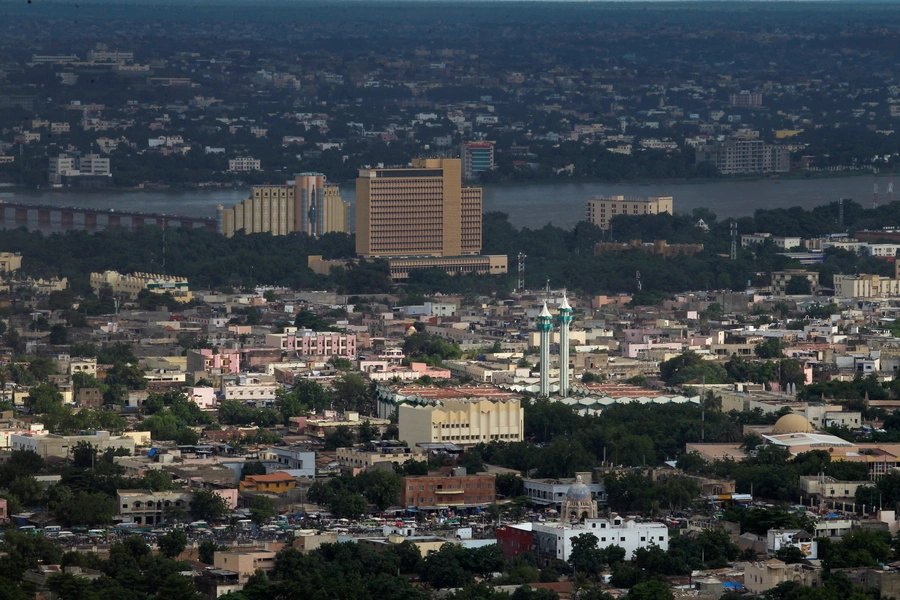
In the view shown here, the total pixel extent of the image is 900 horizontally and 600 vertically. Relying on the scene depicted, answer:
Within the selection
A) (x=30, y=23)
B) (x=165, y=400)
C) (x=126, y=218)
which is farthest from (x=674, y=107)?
(x=165, y=400)

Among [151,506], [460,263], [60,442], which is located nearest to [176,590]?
[151,506]

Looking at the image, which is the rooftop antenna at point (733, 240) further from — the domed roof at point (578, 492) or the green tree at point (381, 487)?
the domed roof at point (578, 492)

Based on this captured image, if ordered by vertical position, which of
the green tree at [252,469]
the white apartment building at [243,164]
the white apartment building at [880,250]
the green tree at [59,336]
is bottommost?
the green tree at [252,469]

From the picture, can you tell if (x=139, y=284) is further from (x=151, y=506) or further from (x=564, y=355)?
(x=151, y=506)

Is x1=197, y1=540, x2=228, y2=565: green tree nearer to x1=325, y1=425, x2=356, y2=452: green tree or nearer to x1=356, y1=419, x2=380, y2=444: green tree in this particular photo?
x1=325, y1=425, x2=356, y2=452: green tree

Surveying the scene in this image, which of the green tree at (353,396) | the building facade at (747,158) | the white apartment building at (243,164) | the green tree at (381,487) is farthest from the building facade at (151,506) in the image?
the building facade at (747,158)

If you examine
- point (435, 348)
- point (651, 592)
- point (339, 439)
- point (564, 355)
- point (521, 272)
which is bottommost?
point (651, 592)
